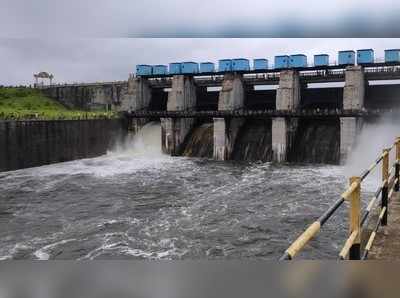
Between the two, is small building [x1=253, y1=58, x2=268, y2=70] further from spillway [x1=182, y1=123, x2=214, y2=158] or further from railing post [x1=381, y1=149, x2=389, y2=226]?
railing post [x1=381, y1=149, x2=389, y2=226]

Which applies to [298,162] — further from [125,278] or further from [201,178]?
[125,278]

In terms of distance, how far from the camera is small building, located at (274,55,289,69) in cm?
3544

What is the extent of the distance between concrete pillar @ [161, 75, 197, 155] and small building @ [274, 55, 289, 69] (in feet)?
26.7

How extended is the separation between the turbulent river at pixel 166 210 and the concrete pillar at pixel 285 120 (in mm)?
2208

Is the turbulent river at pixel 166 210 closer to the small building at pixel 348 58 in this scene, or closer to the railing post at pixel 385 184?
the railing post at pixel 385 184

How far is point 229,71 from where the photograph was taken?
125ft

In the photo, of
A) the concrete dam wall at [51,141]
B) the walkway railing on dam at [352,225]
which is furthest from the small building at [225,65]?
the walkway railing on dam at [352,225]

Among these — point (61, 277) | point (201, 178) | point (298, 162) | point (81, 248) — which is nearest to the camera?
point (61, 277)

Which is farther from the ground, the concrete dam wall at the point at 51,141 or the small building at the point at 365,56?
the small building at the point at 365,56

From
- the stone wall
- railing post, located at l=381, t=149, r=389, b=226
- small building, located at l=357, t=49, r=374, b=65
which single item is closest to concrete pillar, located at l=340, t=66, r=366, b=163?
small building, located at l=357, t=49, r=374, b=65

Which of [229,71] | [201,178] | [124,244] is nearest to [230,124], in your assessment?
[229,71]

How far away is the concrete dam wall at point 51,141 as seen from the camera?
2853cm

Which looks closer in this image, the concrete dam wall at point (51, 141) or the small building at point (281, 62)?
the concrete dam wall at point (51, 141)

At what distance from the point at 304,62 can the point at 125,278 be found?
36.0m
